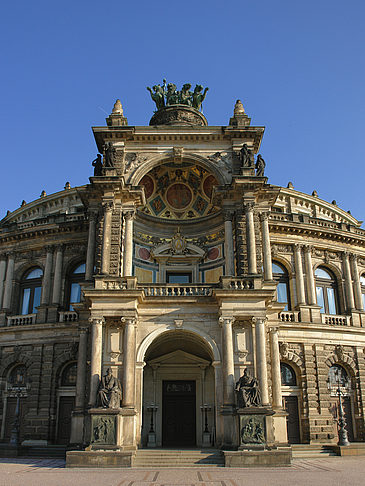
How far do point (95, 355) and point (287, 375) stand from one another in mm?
12703

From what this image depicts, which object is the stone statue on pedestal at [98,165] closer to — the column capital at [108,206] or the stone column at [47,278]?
the column capital at [108,206]

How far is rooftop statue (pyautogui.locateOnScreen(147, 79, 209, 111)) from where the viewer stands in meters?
32.5

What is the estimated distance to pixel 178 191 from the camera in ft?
97.0

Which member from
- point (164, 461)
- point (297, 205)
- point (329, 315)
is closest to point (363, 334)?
point (329, 315)

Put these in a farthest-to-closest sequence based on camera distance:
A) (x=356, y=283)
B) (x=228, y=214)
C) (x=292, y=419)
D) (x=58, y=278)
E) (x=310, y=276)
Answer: (x=356, y=283) < (x=58, y=278) < (x=310, y=276) < (x=292, y=419) < (x=228, y=214)

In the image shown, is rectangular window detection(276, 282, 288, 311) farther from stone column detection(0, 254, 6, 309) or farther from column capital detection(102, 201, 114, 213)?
stone column detection(0, 254, 6, 309)

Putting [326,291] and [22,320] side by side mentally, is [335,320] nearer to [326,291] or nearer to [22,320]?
[326,291]

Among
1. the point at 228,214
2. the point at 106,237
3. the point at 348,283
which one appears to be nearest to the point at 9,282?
the point at 106,237

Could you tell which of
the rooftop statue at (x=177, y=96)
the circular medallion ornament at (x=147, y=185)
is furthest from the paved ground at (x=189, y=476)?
the rooftop statue at (x=177, y=96)

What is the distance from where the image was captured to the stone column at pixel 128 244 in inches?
971

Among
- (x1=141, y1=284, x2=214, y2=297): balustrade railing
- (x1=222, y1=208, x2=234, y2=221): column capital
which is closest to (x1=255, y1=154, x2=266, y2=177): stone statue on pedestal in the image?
(x1=222, y1=208, x2=234, y2=221): column capital

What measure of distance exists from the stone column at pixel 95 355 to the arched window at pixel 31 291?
35.1ft

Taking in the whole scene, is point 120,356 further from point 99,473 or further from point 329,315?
point 329,315

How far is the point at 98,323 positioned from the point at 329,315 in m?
15.5
